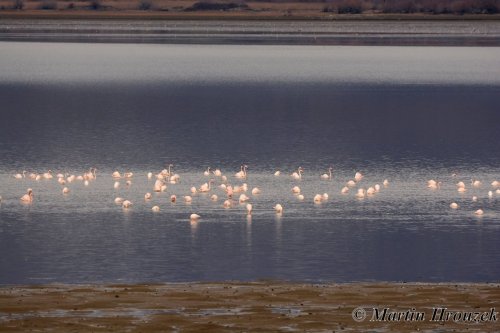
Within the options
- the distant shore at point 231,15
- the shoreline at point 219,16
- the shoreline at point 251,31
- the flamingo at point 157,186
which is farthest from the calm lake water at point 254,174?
the distant shore at point 231,15

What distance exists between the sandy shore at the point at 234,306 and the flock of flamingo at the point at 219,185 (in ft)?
33.1

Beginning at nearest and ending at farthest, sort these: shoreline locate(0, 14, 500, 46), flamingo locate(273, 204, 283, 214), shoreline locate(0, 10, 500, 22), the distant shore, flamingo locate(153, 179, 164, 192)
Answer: flamingo locate(273, 204, 283, 214)
flamingo locate(153, 179, 164, 192)
shoreline locate(0, 14, 500, 46)
shoreline locate(0, 10, 500, 22)
the distant shore

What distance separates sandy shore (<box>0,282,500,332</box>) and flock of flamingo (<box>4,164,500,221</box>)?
33.1ft

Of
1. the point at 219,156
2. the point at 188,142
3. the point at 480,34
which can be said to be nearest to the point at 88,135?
the point at 188,142

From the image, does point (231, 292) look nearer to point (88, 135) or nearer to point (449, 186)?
point (449, 186)

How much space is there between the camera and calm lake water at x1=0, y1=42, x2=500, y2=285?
75.4ft

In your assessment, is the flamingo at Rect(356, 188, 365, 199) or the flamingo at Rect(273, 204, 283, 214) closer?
the flamingo at Rect(273, 204, 283, 214)

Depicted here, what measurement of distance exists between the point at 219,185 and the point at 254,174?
2.49 m

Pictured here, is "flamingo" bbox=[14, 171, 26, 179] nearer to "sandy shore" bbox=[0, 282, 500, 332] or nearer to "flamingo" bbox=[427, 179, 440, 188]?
"flamingo" bbox=[427, 179, 440, 188]

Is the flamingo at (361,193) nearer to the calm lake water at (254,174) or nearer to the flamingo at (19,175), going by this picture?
the calm lake water at (254,174)

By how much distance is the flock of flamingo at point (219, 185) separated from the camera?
2980 centimetres

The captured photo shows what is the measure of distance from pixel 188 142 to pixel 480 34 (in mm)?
120642

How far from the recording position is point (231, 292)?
18.0m

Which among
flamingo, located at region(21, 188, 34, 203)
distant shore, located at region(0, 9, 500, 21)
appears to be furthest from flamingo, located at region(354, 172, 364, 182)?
distant shore, located at region(0, 9, 500, 21)
